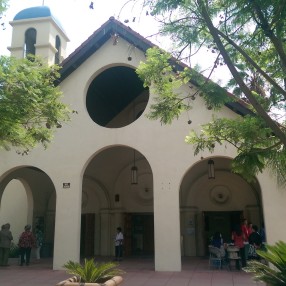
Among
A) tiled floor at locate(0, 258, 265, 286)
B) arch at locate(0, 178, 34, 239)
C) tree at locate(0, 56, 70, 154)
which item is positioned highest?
tree at locate(0, 56, 70, 154)

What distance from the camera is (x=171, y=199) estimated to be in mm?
12000

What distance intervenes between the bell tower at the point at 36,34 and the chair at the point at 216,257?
453 inches

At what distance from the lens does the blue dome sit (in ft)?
62.1

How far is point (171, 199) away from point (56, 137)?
485 centimetres

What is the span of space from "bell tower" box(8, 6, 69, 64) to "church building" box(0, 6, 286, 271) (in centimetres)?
5

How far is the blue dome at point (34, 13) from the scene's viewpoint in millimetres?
18938

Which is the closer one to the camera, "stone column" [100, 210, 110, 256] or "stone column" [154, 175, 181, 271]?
"stone column" [154, 175, 181, 271]

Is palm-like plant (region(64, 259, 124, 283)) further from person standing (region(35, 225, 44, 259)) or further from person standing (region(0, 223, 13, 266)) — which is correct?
person standing (region(35, 225, 44, 259))

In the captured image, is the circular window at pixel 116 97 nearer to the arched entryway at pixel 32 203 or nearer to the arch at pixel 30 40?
the arched entryway at pixel 32 203

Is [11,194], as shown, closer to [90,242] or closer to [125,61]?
[90,242]

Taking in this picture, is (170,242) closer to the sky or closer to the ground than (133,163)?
closer to the ground

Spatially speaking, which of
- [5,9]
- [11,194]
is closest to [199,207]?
[11,194]

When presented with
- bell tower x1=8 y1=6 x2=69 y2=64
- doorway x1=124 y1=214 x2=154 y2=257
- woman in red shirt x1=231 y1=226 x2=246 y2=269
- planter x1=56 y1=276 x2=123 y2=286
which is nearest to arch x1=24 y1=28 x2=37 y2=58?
bell tower x1=8 y1=6 x2=69 y2=64

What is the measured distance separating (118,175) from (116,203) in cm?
134
